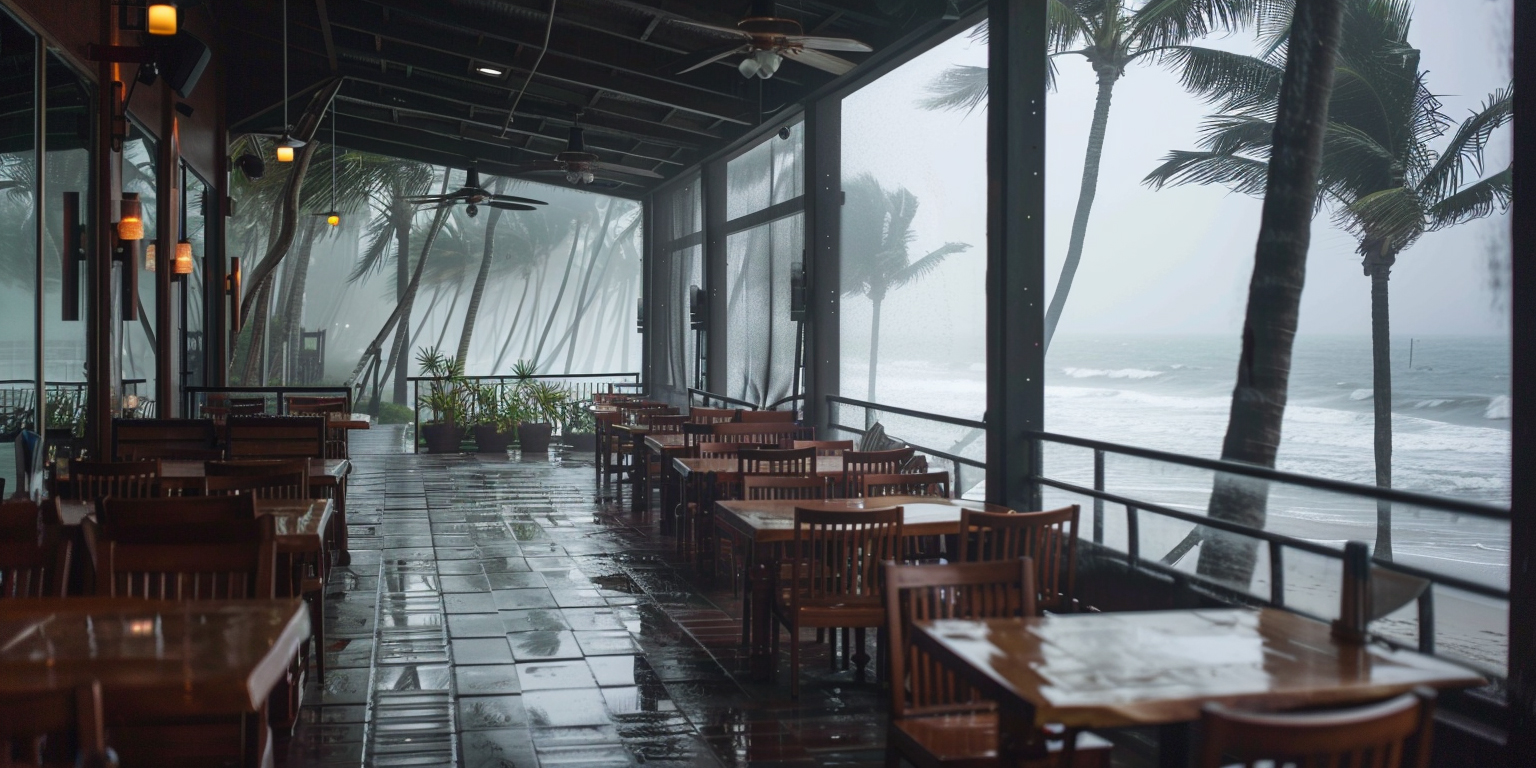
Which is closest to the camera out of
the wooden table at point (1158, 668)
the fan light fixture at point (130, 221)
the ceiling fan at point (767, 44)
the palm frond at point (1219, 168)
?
the wooden table at point (1158, 668)

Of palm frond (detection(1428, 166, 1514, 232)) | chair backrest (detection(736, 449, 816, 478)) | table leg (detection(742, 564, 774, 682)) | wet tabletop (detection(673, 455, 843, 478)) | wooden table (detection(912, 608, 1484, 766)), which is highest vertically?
palm frond (detection(1428, 166, 1514, 232))

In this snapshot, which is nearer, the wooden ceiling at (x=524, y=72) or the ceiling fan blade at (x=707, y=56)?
the ceiling fan blade at (x=707, y=56)

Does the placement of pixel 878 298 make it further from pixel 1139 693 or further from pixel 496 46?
pixel 1139 693

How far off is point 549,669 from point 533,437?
29.4ft

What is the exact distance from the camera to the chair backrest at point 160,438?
19.3 feet

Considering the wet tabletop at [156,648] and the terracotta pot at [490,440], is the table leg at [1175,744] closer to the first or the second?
the wet tabletop at [156,648]

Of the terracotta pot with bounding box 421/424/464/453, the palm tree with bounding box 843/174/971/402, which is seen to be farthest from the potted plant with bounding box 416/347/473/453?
the palm tree with bounding box 843/174/971/402

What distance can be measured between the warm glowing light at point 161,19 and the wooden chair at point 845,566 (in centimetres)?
365

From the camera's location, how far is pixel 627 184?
14.5m

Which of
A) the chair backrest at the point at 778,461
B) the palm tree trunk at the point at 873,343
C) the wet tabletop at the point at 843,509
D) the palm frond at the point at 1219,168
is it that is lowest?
the wet tabletop at the point at 843,509

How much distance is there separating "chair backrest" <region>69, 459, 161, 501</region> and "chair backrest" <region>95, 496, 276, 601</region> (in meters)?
1.67

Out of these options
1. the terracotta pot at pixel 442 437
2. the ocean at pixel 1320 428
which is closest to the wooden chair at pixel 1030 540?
the ocean at pixel 1320 428

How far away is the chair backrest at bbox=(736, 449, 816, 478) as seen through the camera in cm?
558

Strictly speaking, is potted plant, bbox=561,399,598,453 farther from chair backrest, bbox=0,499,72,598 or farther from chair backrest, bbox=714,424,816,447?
chair backrest, bbox=0,499,72,598
